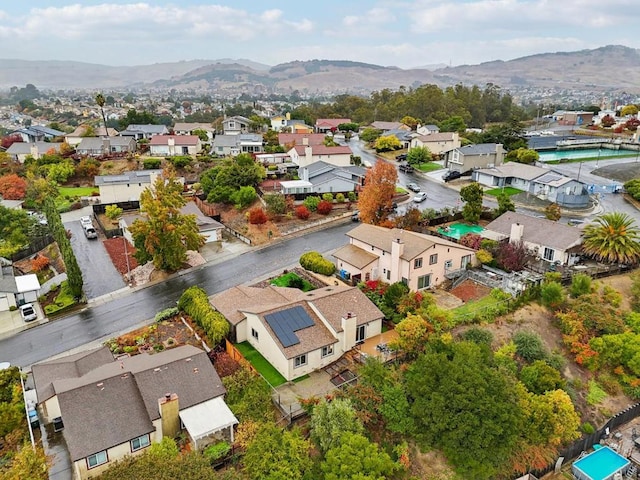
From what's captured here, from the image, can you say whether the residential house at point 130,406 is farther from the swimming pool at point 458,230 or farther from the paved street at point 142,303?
the swimming pool at point 458,230

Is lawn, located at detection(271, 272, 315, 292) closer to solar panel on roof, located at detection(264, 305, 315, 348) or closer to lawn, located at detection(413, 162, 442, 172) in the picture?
solar panel on roof, located at detection(264, 305, 315, 348)

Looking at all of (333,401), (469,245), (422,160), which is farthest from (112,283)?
(422,160)

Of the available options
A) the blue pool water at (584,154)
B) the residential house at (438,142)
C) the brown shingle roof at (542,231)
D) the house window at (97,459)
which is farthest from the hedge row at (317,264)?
the blue pool water at (584,154)

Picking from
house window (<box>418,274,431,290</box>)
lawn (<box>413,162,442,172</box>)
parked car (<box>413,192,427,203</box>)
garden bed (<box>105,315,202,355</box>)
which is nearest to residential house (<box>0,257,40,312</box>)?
garden bed (<box>105,315,202,355</box>)

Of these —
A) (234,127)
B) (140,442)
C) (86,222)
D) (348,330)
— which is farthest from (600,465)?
(234,127)

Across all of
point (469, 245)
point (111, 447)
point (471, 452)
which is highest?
point (469, 245)

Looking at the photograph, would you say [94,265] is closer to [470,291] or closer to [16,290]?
[16,290]

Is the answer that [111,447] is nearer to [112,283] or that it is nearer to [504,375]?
[504,375]
